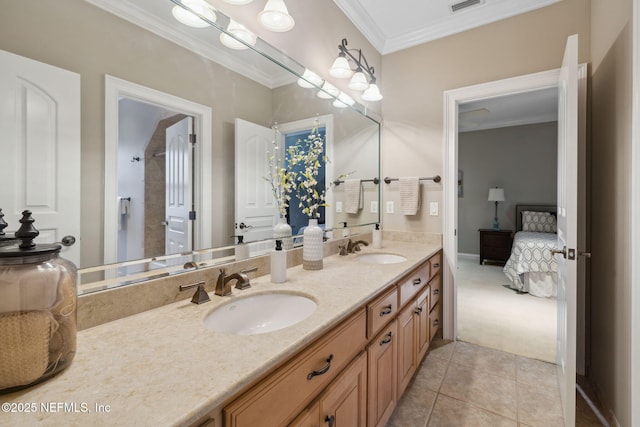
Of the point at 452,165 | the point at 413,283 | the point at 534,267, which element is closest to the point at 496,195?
the point at 534,267

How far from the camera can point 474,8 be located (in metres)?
2.32

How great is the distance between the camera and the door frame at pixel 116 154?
0.94m

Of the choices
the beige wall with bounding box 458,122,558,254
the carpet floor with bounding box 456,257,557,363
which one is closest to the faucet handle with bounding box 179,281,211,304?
the carpet floor with bounding box 456,257,557,363

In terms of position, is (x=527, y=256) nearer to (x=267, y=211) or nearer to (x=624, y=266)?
(x=624, y=266)

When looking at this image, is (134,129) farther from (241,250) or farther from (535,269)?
(535,269)

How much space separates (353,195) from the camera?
2.52 meters

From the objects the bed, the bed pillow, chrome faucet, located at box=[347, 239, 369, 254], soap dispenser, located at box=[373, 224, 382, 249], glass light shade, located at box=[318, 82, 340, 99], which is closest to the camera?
glass light shade, located at box=[318, 82, 340, 99]

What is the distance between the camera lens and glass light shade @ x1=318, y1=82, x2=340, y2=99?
6.77 feet

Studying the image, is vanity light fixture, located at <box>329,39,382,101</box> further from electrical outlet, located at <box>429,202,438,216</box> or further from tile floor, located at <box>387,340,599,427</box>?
tile floor, located at <box>387,340,599,427</box>

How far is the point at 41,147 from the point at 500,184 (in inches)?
254

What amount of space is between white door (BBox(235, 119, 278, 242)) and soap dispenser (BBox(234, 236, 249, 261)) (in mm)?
45

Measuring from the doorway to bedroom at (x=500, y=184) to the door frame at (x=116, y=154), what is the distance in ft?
9.89

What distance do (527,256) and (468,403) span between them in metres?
2.76

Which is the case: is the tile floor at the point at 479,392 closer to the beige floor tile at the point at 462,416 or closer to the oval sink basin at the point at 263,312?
the beige floor tile at the point at 462,416
